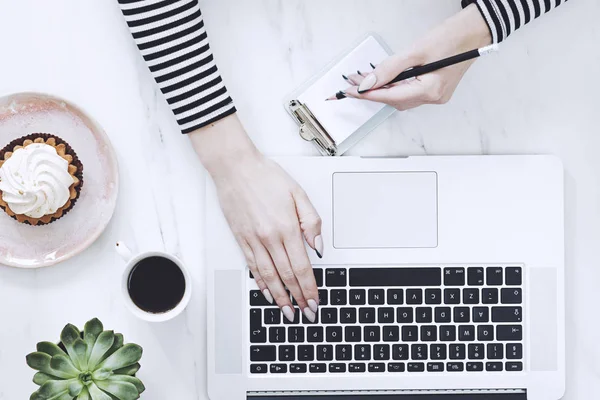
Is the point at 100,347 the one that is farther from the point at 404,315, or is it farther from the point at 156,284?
the point at 404,315

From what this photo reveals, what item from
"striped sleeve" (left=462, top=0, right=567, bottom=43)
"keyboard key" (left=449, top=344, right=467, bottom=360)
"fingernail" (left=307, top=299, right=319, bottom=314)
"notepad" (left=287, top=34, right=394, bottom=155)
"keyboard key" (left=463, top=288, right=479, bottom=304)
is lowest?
"keyboard key" (left=449, top=344, right=467, bottom=360)

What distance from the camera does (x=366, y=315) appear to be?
29.0 inches

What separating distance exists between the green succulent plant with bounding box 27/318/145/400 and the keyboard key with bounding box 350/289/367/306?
0.25m

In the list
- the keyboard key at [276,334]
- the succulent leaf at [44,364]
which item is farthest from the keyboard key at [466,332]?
the succulent leaf at [44,364]

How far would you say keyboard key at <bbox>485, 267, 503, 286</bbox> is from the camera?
29.0 inches

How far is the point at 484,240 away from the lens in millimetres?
739

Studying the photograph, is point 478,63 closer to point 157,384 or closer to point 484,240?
point 484,240

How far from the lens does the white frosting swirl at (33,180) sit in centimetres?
70

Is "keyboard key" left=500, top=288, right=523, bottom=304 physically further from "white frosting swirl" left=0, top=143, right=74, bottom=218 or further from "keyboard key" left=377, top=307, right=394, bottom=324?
"white frosting swirl" left=0, top=143, right=74, bottom=218

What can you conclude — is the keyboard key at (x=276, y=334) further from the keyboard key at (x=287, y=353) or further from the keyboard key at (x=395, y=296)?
the keyboard key at (x=395, y=296)

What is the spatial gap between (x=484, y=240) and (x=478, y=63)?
212 mm

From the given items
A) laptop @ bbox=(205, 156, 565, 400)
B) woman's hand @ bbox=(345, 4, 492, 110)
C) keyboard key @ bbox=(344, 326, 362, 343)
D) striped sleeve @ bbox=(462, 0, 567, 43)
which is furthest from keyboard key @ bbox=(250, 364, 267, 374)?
striped sleeve @ bbox=(462, 0, 567, 43)

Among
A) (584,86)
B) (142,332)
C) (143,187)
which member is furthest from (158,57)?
(584,86)

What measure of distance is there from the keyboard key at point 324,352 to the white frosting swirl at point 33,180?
0.35 metres
